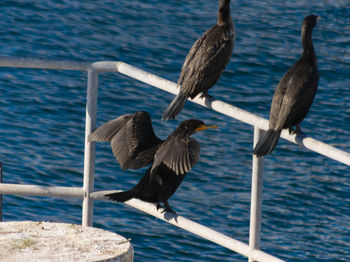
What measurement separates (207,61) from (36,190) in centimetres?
185

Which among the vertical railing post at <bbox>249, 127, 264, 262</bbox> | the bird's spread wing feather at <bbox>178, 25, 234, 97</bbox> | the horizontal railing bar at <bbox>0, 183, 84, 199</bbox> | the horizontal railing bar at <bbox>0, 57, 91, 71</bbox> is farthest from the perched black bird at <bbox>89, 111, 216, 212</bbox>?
the bird's spread wing feather at <bbox>178, 25, 234, 97</bbox>

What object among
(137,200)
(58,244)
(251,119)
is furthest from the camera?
(137,200)

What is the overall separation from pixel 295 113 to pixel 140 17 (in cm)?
1485

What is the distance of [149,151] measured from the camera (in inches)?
166

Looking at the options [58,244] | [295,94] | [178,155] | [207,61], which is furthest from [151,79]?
[207,61]

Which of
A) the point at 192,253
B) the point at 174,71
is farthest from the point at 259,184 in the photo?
the point at 174,71

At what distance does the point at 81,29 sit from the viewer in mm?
17891

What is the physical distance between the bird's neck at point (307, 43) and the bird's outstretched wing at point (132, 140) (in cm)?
90

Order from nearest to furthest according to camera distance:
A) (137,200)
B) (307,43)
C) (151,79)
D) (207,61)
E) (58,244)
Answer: (58,244)
(151,79)
(137,200)
(307,43)
(207,61)

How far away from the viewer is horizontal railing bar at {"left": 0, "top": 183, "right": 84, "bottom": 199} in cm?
397

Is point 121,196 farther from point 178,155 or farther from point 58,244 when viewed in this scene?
point 58,244

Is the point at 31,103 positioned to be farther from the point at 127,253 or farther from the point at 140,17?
the point at 127,253

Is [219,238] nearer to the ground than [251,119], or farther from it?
nearer to the ground

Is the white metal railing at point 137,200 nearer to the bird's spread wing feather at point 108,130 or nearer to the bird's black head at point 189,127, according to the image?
the bird's spread wing feather at point 108,130
